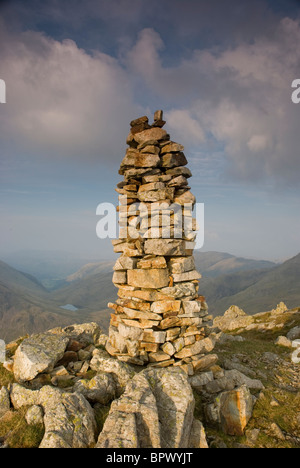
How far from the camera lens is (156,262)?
11625 millimetres

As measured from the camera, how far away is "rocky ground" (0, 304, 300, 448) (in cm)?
616

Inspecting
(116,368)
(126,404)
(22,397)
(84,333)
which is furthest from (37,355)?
(126,404)

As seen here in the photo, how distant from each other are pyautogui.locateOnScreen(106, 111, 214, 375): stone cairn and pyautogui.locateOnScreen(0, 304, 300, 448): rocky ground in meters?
1.21

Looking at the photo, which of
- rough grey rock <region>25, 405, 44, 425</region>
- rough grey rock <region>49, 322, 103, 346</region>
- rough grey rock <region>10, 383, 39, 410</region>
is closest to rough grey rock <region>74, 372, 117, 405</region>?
rough grey rock <region>10, 383, 39, 410</region>

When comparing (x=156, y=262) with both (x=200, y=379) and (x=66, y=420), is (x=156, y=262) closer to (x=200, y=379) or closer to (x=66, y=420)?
(x=200, y=379)

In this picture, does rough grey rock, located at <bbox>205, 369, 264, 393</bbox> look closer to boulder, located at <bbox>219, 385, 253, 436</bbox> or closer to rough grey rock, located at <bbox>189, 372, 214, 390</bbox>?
rough grey rock, located at <bbox>189, 372, 214, 390</bbox>

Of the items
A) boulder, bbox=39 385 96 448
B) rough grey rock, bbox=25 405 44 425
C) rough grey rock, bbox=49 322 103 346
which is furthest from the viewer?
rough grey rock, bbox=49 322 103 346

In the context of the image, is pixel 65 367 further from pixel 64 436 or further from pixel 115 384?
pixel 64 436

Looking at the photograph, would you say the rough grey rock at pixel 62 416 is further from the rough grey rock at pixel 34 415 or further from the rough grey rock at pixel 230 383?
the rough grey rock at pixel 230 383

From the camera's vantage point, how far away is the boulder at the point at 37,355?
9000 millimetres

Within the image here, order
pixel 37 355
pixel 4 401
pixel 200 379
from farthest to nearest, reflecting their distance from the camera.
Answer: pixel 200 379 → pixel 37 355 → pixel 4 401

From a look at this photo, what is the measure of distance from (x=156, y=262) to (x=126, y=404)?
6028mm
